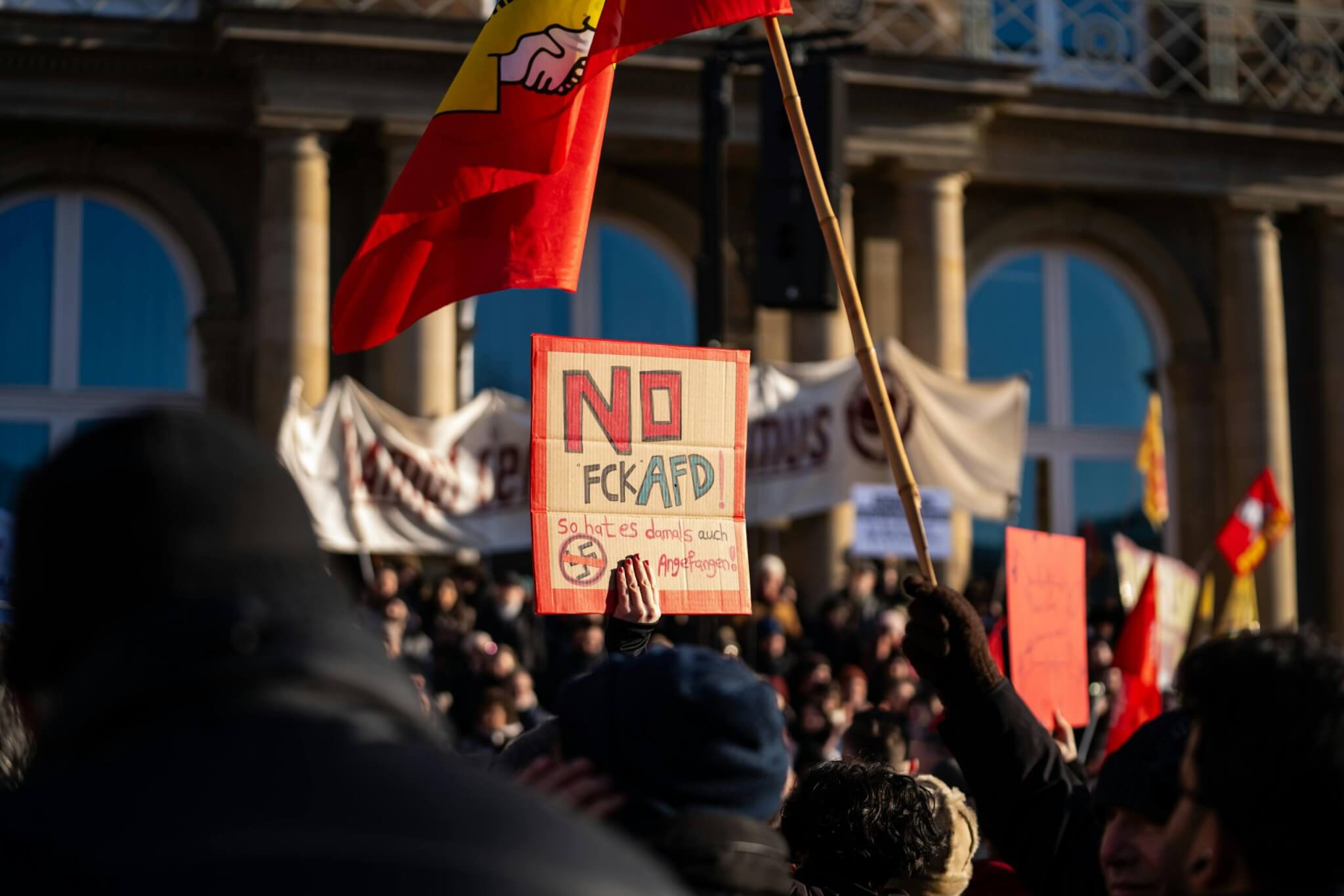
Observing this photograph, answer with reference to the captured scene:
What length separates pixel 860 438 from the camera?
14.6m

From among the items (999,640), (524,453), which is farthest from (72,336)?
(999,640)

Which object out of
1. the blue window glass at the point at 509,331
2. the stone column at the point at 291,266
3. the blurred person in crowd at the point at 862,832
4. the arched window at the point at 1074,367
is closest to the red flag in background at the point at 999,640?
the blurred person in crowd at the point at 862,832

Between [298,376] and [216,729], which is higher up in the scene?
[298,376]

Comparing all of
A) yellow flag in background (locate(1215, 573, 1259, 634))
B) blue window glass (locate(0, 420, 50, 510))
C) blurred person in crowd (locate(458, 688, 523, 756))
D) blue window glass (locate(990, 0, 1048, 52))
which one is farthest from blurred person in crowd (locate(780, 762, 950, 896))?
blue window glass (locate(990, 0, 1048, 52))

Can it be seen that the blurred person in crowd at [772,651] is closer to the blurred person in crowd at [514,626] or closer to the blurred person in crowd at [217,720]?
the blurred person in crowd at [514,626]

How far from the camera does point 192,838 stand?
1180 mm

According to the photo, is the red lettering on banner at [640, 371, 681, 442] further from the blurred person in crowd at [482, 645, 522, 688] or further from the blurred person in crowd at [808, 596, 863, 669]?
the blurred person in crowd at [808, 596, 863, 669]

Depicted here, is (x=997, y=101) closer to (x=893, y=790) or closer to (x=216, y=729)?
(x=893, y=790)

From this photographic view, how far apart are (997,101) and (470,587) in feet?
24.2

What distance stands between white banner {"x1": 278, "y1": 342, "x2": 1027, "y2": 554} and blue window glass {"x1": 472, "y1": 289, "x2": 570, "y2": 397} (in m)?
3.42

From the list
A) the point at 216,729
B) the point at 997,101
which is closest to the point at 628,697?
the point at 216,729

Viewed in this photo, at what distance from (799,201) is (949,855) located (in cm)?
833

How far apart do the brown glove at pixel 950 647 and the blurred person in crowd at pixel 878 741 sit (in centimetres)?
213

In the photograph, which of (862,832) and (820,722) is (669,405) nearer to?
(862,832)
